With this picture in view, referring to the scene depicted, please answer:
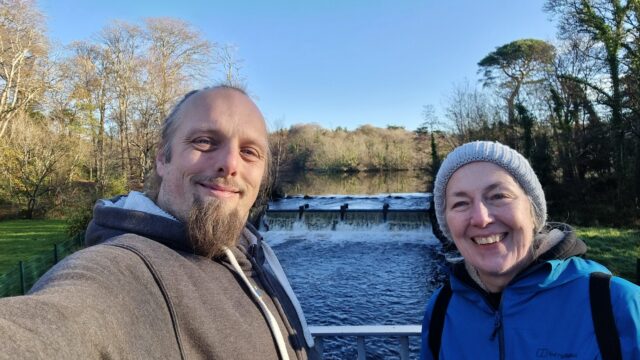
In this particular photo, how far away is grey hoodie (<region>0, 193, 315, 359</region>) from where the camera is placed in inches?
25.9

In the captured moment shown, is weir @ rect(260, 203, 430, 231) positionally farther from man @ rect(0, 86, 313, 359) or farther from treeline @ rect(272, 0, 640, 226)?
man @ rect(0, 86, 313, 359)

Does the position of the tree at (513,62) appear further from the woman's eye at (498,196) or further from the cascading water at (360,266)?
the woman's eye at (498,196)

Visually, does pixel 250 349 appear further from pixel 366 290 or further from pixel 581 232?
pixel 581 232

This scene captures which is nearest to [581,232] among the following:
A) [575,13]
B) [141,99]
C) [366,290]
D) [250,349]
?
[366,290]

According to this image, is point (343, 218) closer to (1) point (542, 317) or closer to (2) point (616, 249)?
(2) point (616, 249)

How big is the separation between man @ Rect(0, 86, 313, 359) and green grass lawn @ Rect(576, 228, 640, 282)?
363 inches

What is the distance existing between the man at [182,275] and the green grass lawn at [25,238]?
8.91 meters

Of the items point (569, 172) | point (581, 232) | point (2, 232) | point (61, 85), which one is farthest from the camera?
point (61, 85)

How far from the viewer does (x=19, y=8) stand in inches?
667

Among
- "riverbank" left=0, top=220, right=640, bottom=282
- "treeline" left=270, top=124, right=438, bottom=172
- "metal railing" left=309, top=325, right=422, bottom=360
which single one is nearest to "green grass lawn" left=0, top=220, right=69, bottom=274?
"riverbank" left=0, top=220, right=640, bottom=282

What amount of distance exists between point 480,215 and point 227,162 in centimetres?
89

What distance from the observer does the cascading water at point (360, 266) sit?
7797 mm

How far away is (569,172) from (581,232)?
5178 mm

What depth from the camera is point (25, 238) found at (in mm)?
12648
